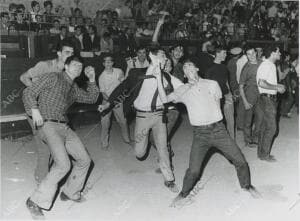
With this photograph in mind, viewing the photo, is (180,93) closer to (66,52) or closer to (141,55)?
(66,52)

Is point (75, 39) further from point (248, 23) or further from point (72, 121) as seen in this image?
point (248, 23)

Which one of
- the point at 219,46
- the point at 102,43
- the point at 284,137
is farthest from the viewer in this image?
the point at 102,43

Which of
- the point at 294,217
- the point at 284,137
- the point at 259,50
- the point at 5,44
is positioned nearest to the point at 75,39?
the point at 5,44

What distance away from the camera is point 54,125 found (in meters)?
4.66

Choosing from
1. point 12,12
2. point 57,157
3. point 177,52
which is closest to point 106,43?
point 12,12

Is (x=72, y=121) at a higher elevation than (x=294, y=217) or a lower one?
lower

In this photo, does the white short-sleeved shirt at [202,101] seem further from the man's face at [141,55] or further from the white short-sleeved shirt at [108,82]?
the man's face at [141,55]

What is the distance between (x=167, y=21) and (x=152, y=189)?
384 inches

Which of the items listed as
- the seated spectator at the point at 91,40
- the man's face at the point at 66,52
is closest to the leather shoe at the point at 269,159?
the man's face at the point at 66,52

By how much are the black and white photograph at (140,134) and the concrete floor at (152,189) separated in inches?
0.6

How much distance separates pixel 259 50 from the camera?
920 cm

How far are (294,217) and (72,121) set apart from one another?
21.5 feet

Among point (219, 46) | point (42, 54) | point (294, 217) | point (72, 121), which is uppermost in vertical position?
point (219, 46)

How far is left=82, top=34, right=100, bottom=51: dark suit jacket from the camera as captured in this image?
1105 cm
